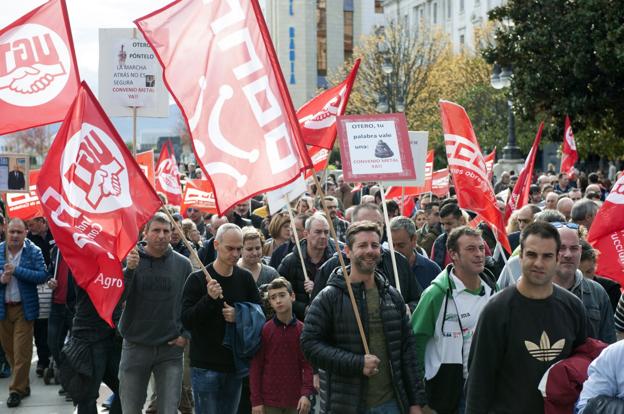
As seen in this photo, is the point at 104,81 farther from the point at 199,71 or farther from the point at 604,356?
the point at 604,356

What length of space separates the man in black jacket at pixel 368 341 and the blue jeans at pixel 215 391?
1.36m

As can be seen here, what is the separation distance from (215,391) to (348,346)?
1608mm

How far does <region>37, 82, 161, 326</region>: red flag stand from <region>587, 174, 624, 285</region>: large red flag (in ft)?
10.3

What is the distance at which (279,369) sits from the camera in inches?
287

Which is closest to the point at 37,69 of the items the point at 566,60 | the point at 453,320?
the point at 453,320

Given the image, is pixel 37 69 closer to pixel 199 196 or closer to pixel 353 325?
pixel 353 325

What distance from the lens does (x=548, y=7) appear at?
2792 cm

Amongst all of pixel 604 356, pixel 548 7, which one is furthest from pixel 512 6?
pixel 604 356

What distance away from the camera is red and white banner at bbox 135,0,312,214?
→ 6.39 metres

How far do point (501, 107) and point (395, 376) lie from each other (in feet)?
142

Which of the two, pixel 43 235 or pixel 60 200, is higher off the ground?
pixel 60 200

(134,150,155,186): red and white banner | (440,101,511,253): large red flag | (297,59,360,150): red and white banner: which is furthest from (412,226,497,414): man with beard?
(134,150,155,186): red and white banner

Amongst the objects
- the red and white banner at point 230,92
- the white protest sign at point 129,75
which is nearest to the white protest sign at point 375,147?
the red and white banner at point 230,92

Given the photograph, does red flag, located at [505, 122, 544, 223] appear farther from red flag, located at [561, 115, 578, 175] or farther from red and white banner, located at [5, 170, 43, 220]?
red flag, located at [561, 115, 578, 175]
